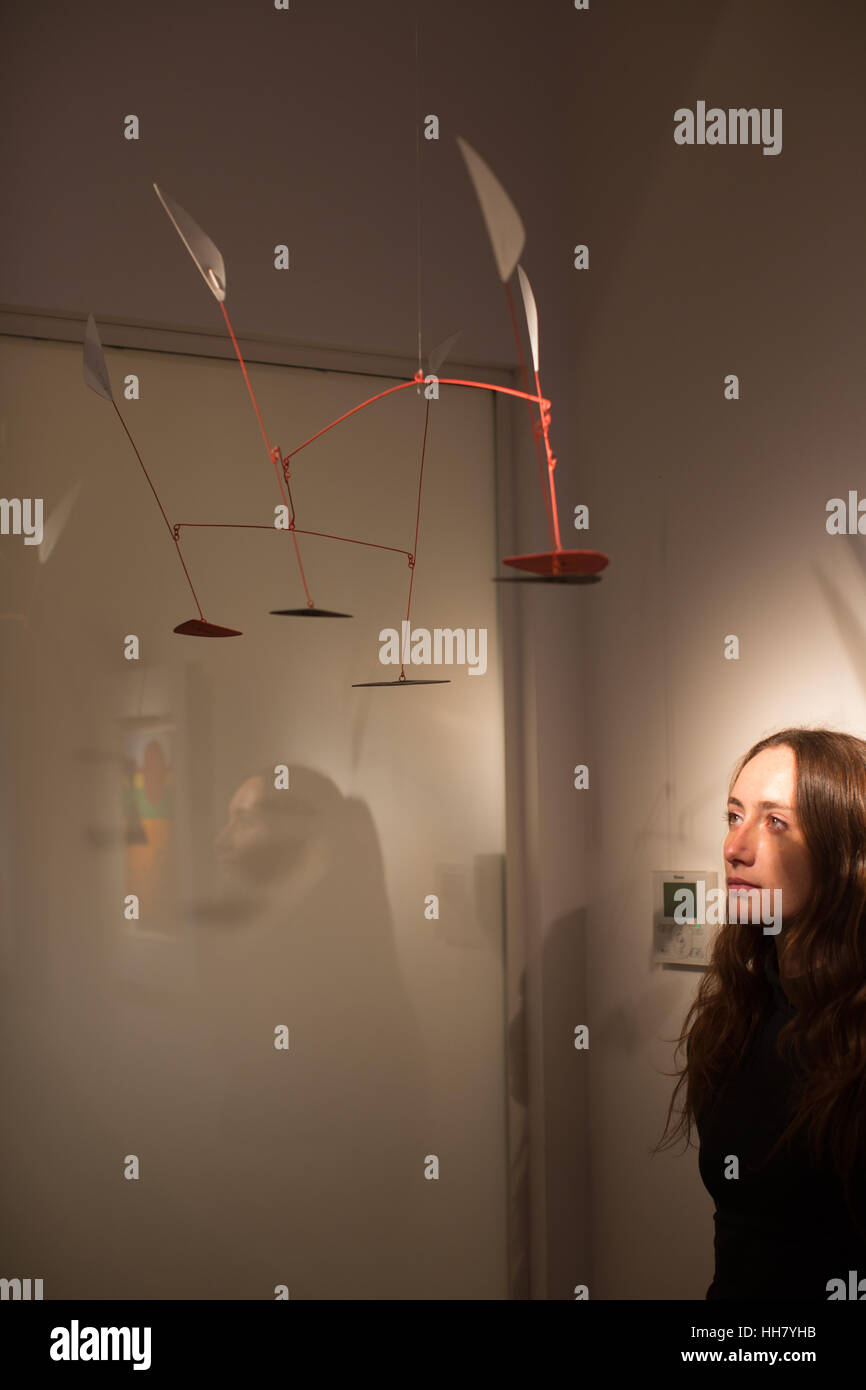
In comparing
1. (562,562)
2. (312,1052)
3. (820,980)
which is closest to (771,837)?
(820,980)

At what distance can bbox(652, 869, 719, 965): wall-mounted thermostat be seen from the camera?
5.96ft

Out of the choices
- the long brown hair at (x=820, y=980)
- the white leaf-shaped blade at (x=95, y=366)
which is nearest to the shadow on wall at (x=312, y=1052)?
the long brown hair at (x=820, y=980)

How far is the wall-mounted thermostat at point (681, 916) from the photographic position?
1.82m

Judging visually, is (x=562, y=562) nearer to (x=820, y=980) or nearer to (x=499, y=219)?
(x=499, y=219)

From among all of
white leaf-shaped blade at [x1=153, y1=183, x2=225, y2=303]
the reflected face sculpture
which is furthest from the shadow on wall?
white leaf-shaped blade at [x1=153, y1=183, x2=225, y2=303]

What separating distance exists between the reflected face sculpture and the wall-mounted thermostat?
2.01ft

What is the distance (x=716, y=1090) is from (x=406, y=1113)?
28.2 inches

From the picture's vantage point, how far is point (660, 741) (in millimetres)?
1929

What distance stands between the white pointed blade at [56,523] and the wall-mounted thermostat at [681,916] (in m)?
1.14

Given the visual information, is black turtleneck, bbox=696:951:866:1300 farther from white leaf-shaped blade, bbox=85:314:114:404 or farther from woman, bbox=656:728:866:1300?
white leaf-shaped blade, bbox=85:314:114:404

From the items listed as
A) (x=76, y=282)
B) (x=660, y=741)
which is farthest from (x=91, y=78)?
(x=660, y=741)

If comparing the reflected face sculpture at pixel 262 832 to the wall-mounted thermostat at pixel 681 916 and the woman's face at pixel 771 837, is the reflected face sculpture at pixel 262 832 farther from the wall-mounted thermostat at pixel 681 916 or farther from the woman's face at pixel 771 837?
the woman's face at pixel 771 837

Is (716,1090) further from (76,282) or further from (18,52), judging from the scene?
(18,52)

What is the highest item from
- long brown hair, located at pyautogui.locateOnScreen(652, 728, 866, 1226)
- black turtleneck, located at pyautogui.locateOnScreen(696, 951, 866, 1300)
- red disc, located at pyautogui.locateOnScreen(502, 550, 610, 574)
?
red disc, located at pyautogui.locateOnScreen(502, 550, 610, 574)
